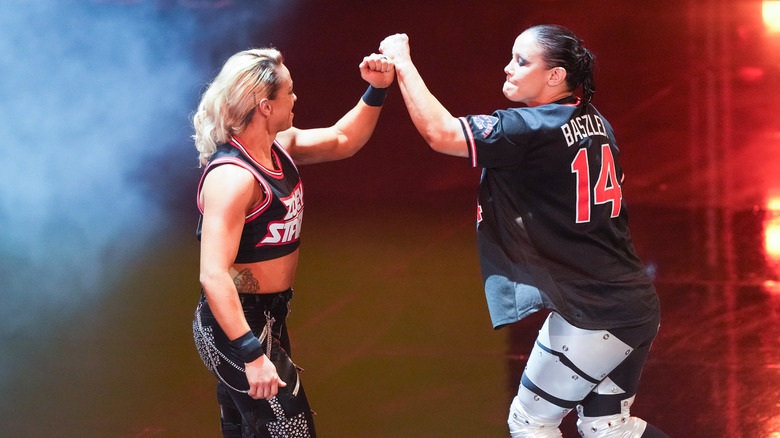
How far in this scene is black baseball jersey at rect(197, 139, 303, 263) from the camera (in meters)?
2.22

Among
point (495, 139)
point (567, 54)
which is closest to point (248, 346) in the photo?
point (495, 139)

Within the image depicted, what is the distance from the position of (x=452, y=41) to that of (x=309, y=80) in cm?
78

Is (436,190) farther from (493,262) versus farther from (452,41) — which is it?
(493,262)

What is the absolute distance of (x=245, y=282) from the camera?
228cm

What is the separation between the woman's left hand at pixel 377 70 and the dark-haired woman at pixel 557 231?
157mm

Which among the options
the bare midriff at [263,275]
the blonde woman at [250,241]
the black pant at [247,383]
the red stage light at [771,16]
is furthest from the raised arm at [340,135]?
the red stage light at [771,16]

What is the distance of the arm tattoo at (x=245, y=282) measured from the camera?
227 centimetres

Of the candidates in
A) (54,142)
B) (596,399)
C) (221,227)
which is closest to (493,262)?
(596,399)

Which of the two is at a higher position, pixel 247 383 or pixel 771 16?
pixel 771 16

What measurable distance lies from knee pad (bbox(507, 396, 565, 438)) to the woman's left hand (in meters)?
1.15

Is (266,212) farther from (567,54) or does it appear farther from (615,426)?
(615,426)

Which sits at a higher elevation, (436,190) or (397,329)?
(436,190)

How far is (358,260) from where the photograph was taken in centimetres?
403

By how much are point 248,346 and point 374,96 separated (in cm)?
105
